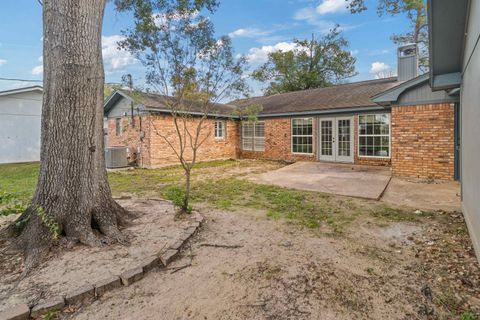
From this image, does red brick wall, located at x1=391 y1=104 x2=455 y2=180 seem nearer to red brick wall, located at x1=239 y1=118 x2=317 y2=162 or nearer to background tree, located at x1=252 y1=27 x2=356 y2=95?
red brick wall, located at x1=239 y1=118 x2=317 y2=162

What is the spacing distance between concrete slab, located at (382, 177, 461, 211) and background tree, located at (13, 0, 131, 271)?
18.4ft

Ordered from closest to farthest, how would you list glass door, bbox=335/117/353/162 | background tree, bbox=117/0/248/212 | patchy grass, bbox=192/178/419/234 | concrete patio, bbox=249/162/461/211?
patchy grass, bbox=192/178/419/234 → background tree, bbox=117/0/248/212 → concrete patio, bbox=249/162/461/211 → glass door, bbox=335/117/353/162

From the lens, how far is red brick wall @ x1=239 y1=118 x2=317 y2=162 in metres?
13.2

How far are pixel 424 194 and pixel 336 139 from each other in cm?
601

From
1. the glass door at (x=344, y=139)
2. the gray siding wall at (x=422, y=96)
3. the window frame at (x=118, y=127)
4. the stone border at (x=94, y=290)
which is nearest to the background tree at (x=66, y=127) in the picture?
the stone border at (x=94, y=290)

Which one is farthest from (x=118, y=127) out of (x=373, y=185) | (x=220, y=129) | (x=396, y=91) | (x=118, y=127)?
(x=396, y=91)

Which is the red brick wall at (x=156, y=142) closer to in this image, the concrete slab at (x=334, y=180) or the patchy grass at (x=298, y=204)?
the concrete slab at (x=334, y=180)

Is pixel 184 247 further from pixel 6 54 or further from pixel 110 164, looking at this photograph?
pixel 6 54

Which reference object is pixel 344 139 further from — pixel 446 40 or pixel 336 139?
pixel 446 40

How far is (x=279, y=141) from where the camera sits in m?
13.6

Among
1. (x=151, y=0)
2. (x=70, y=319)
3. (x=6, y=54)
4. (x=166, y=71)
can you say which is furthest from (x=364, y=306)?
(x=6, y=54)

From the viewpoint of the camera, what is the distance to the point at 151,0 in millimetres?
5398

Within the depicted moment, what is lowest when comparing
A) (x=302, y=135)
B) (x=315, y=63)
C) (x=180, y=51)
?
(x=302, y=135)

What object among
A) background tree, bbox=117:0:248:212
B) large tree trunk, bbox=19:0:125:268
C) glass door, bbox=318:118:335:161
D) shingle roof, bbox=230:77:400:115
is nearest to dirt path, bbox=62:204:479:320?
large tree trunk, bbox=19:0:125:268
